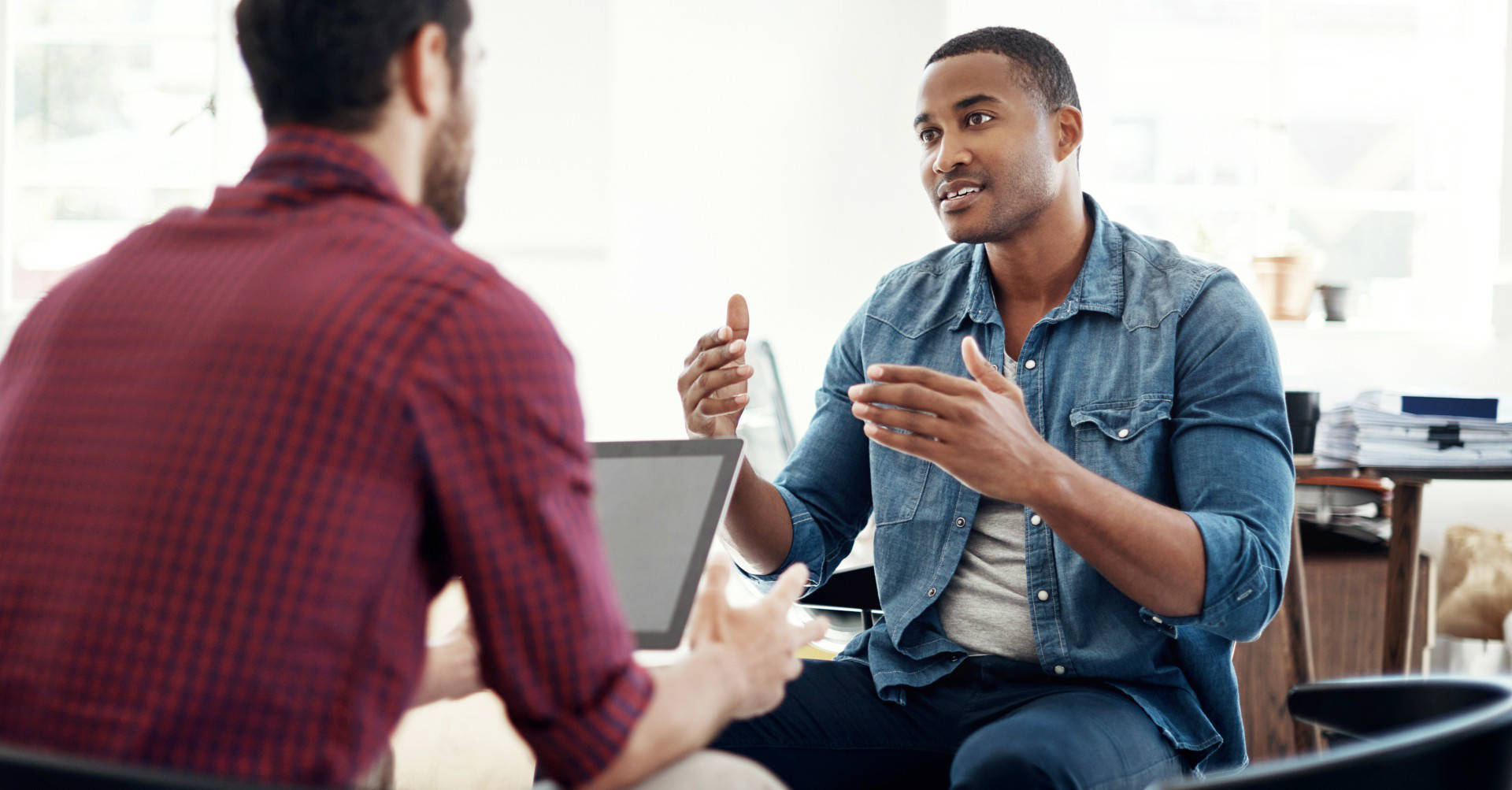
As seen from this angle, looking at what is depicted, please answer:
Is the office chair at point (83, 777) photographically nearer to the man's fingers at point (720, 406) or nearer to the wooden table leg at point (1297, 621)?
the man's fingers at point (720, 406)

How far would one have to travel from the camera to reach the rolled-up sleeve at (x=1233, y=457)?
136 centimetres

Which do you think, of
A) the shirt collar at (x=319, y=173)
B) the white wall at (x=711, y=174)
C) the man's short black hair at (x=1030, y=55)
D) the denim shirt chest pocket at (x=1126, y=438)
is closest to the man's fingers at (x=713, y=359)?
the denim shirt chest pocket at (x=1126, y=438)

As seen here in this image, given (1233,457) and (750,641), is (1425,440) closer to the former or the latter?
(1233,457)

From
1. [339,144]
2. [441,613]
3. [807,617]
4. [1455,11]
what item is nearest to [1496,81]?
[1455,11]

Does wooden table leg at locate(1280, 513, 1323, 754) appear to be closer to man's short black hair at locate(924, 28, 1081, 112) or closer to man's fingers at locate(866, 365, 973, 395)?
man's short black hair at locate(924, 28, 1081, 112)

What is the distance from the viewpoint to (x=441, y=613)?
117 inches

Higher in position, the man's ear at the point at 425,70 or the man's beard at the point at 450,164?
the man's ear at the point at 425,70

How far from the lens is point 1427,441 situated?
240 cm

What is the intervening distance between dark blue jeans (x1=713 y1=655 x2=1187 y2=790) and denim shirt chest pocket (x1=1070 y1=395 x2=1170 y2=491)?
0.86ft

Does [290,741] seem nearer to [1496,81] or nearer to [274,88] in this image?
[274,88]

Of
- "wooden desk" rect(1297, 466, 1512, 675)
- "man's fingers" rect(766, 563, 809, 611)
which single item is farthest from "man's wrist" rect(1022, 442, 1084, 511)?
"wooden desk" rect(1297, 466, 1512, 675)

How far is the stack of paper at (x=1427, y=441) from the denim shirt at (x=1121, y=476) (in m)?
1.02

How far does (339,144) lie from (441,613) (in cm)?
230

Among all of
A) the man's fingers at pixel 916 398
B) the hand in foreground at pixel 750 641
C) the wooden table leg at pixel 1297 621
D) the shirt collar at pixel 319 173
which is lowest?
the wooden table leg at pixel 1297 621
